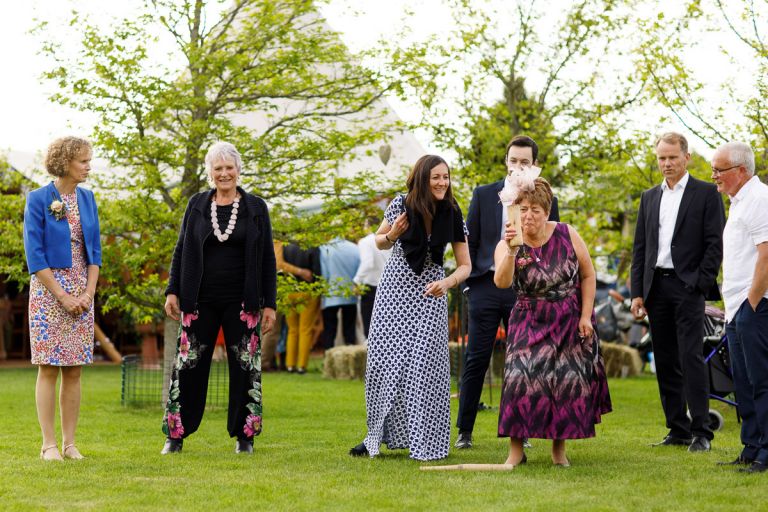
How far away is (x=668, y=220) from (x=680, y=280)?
43 cm

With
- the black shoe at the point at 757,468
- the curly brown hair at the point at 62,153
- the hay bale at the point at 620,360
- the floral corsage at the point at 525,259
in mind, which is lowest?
the black shoe at the point at 757,468

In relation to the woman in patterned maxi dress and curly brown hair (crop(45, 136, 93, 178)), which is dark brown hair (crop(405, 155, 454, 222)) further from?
curly brown hair (crop(45, 136, 93, 178))

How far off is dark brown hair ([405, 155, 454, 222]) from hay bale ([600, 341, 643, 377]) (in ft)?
28.3

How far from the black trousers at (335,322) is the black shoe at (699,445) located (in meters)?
8.71

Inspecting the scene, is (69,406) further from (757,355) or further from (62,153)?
(757,355)

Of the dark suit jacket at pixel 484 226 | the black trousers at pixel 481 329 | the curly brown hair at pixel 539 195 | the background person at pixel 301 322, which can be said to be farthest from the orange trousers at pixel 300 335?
the curly brown hair at pixel 539 195

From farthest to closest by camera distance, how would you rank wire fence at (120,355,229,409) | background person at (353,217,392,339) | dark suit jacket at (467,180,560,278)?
background person at (353,217,392,339), wire fence at (120,355,229,409), dark suit jacket at (467,180,560,278)

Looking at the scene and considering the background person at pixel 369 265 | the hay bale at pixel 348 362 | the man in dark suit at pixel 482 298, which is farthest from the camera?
the background person at pixel 369 265

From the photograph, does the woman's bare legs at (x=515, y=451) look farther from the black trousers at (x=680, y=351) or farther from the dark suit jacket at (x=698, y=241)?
the dark suit jacket at (x=698, y=241)

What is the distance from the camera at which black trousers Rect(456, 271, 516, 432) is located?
7320mm

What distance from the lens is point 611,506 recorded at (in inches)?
190

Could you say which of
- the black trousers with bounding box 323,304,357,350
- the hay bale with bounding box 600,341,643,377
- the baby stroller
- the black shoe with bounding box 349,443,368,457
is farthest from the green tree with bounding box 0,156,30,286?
the hay bale with bounding box 600,341,643,377

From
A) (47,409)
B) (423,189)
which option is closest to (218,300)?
(47,409)

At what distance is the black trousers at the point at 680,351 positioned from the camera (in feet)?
23.1
